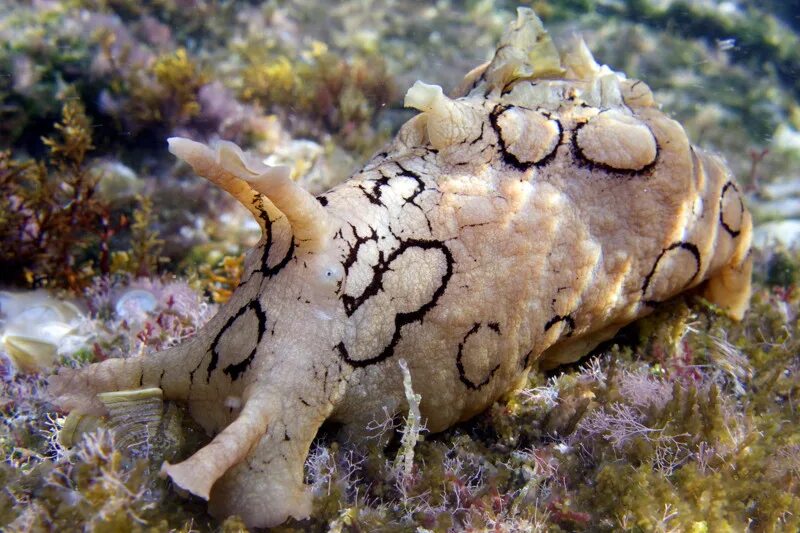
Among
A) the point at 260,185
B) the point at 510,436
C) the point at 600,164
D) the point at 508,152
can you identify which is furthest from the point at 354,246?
the point at 600,164

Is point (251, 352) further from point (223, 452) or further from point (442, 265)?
point (442, 265)

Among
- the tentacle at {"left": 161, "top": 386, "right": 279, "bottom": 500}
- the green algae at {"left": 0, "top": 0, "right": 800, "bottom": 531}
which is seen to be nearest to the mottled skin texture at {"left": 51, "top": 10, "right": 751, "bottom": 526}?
the tentacle at {"left": 161, "top": 386, "right": 279, "bottom": 500}

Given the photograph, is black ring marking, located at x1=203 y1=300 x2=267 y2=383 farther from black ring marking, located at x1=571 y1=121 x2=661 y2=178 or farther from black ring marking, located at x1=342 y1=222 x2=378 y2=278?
black ring marking, located at x1=571 y1=121 x2=661 y2=178

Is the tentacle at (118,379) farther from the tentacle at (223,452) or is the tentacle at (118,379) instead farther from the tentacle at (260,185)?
the tentacle at (260,185)

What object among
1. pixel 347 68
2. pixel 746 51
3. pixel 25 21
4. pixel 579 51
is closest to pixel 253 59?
pixel 347 68

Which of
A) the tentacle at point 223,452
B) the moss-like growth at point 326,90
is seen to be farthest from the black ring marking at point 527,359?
the moss-like growth at point 326,90

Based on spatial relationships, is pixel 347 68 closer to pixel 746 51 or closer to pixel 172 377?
pixel 172 377
